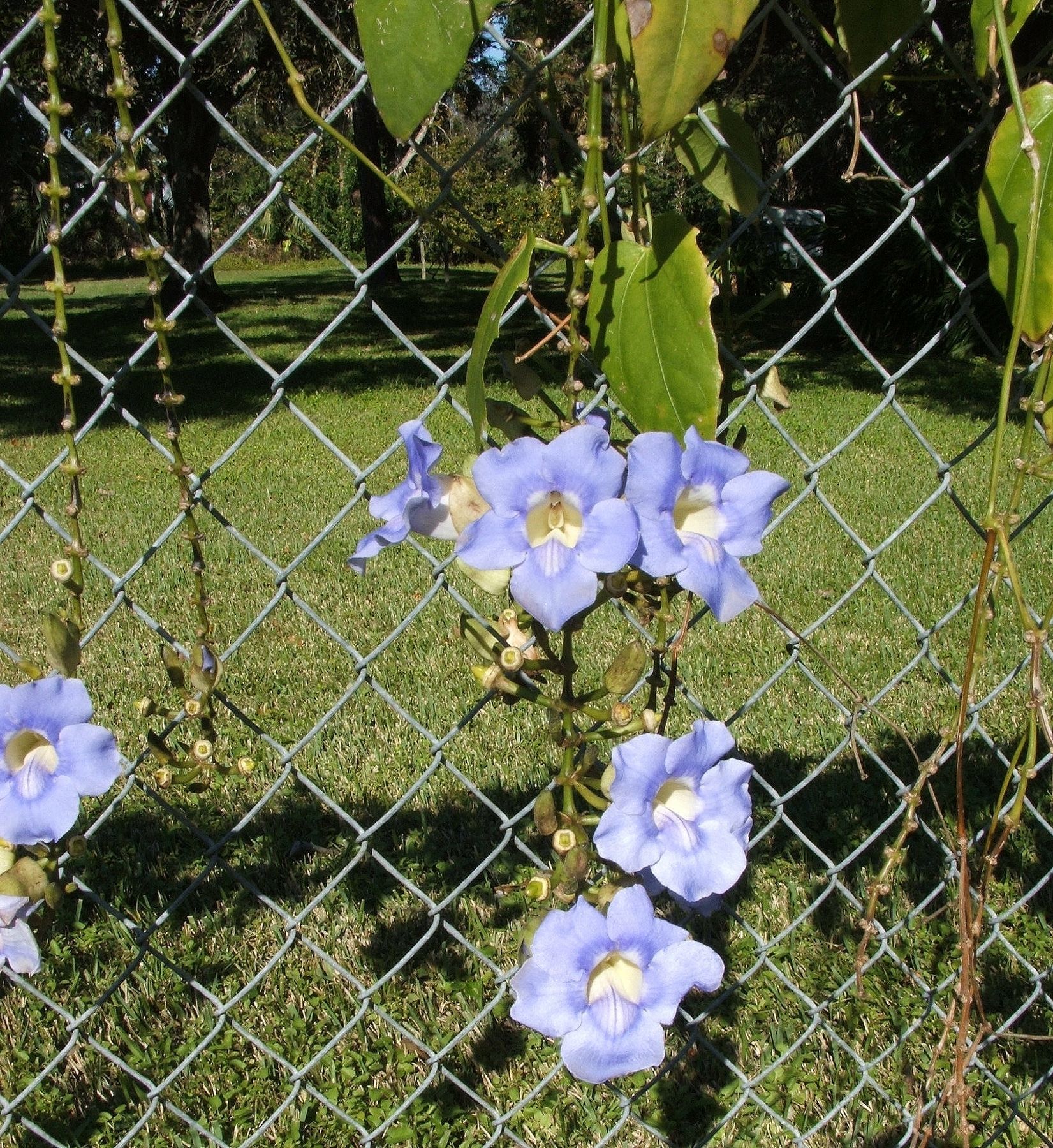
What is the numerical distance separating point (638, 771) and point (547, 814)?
0.13 meters

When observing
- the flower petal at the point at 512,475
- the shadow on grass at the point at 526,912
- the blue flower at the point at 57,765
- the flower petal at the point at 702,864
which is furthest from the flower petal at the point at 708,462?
the shadow on grass at the point at 526,912

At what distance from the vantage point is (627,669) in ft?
3.20

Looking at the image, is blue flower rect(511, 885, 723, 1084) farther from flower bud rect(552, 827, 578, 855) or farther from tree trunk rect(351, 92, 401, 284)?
tree trunk rect(351, 92, 401, 284)

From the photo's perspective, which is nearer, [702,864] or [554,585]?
[554,585]

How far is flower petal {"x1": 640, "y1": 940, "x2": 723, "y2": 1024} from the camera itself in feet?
3.14

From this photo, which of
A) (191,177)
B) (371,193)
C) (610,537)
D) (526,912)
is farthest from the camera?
(371,193)

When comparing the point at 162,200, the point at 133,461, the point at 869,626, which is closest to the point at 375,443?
the point at 133,461

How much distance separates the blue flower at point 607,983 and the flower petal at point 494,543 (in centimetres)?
34

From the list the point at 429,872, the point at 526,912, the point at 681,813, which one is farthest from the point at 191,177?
the point at 681,813

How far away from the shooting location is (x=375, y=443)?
564 centimetres

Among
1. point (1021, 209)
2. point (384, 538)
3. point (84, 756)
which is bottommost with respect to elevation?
point (84, 756)

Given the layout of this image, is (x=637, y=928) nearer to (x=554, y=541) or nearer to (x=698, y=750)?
(x=698, y=750)

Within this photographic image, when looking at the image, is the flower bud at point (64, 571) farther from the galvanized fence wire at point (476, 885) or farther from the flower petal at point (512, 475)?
the flower petal at point (512, 475)

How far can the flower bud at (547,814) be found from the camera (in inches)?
38.9
